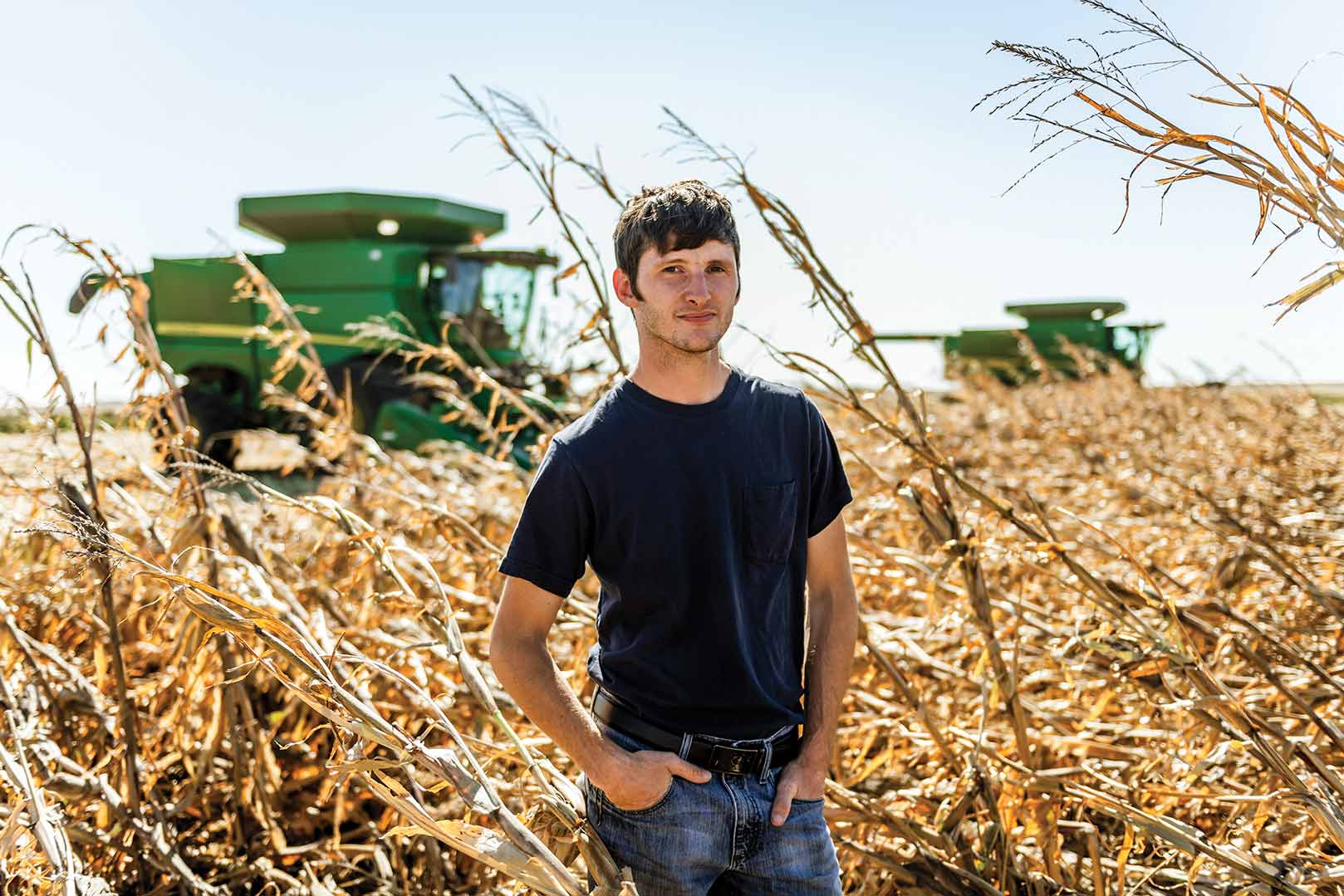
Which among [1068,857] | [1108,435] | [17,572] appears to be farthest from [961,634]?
[1108,435]

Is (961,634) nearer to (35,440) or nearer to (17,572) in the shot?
(35,440)

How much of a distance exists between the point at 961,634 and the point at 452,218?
11095 mm

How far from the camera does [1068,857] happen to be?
7.45 feet

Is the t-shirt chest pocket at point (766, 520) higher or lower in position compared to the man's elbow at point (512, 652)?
higher

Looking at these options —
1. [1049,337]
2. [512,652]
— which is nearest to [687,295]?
[512,652]

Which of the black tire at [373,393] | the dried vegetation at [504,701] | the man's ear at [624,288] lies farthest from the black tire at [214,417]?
the man's ear at [624,288]

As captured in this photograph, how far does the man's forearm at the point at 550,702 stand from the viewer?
1.53m

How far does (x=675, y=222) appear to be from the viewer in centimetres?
163

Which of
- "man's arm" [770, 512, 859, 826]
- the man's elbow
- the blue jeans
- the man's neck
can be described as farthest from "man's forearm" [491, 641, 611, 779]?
the man's neck

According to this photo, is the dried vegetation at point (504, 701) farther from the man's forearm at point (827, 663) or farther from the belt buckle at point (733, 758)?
the man's forearm at point (827, 663)

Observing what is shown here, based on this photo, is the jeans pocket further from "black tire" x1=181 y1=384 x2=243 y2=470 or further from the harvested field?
"black tire" x1=181 y1=384 x2=243 y2=470

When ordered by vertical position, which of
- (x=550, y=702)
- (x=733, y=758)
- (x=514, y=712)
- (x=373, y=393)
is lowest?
(x=373, y=393)

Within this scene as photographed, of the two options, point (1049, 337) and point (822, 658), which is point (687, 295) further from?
point (1049, 337)

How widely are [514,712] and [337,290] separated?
11191mm
